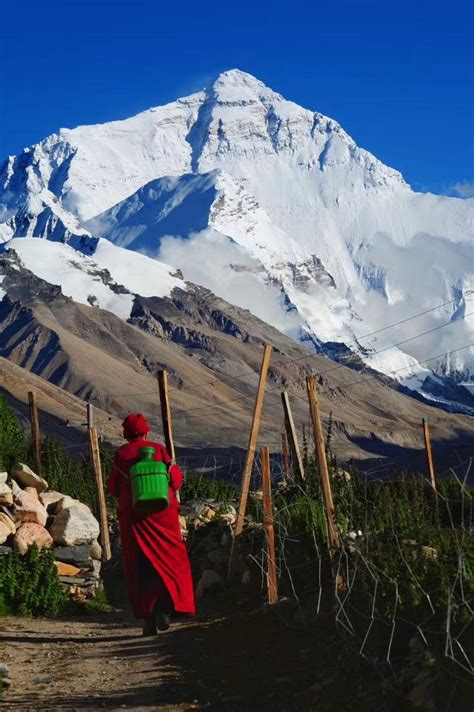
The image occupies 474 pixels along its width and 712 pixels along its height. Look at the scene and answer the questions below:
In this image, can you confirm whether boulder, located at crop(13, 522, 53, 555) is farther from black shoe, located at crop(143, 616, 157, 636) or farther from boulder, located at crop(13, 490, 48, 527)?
black shoe, located at crop(143, 616, 157, 636)

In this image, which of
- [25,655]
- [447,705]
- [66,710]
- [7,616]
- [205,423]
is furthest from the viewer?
[205,423]

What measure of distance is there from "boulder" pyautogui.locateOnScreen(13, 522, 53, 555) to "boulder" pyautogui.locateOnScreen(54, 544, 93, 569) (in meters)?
0.32

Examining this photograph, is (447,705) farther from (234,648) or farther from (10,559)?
(10,559)

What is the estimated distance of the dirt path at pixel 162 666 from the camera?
9.01 meters

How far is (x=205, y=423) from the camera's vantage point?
191 metres

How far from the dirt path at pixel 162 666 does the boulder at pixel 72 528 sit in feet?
16.9

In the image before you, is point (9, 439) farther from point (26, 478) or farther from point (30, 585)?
point (30, 585)

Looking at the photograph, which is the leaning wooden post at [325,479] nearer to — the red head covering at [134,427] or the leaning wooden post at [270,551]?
the leaning wooden post at [270,551]

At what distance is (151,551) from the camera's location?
11.2 meters

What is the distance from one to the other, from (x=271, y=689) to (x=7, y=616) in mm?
6415

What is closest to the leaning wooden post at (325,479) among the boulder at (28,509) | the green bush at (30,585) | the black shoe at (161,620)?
the black shoe at (161,620)

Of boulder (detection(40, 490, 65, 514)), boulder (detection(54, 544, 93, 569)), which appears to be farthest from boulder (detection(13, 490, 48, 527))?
boulder (detection(40, 490, 65, 514))

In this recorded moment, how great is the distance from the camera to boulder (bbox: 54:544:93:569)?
1888cm

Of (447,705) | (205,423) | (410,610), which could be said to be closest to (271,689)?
(410,610)
